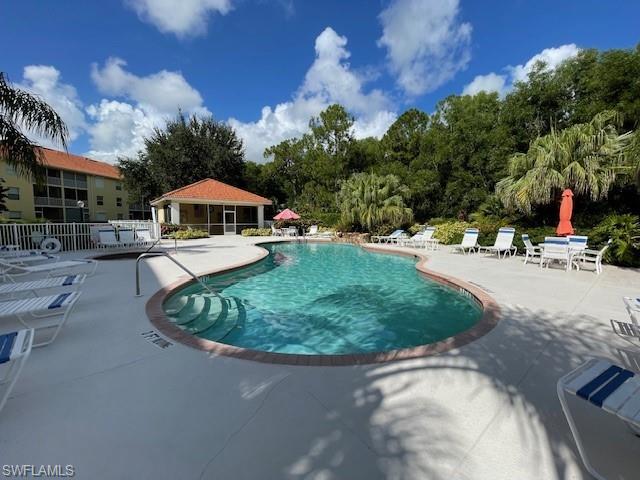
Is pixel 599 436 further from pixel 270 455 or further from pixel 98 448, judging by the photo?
pixel 98 448

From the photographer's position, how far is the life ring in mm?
10906

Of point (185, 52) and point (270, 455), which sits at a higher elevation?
point (185, 52)

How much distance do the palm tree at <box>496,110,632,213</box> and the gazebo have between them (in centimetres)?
2002

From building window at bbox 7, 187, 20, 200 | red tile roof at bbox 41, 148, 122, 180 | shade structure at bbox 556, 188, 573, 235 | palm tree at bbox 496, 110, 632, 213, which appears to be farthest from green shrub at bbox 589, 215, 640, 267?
building window at bbox 7, 187, 20, 200

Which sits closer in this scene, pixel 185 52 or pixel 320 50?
pixel 185 52

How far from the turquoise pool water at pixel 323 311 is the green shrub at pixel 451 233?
305 inches

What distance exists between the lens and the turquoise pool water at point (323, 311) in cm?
473

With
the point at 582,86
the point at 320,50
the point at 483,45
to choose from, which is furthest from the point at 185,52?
the point at 582,86

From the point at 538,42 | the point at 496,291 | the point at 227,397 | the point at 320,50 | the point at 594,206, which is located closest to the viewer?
the point at 227,397

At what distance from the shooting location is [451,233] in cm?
1631

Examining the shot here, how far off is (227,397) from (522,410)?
8.45 feet

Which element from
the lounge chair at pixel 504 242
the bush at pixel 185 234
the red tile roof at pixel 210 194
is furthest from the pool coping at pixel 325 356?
the red tile roof at pixel 210 194

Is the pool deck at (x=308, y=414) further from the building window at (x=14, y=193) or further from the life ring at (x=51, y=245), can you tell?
the building window at (x=14, y=193)

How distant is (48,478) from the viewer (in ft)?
5.86
